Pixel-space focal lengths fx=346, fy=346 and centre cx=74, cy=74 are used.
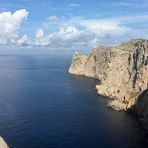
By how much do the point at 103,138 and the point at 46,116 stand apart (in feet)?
136

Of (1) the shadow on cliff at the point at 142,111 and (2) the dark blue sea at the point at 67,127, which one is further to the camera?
(1) the shadow on cliff at the point at 142,111

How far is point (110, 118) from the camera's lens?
177125mm

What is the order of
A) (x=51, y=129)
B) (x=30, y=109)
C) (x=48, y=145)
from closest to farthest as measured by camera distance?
(x=48, y=145), (x=51, y=129), (x=30, y=109)

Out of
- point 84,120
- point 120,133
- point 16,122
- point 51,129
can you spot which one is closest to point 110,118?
point 84,120

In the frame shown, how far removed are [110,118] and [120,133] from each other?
25.2 m

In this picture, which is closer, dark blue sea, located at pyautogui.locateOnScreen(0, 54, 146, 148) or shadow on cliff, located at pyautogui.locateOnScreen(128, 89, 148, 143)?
dark blue sea, located at pyautogui.locateOnScreen(0, 54, 146, 148)

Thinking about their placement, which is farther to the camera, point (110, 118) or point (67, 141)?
point (110, 118)

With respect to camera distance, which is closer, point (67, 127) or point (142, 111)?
point (67, 127)

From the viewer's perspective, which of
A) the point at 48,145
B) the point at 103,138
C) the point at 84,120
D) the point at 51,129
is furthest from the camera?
the point at 84,120

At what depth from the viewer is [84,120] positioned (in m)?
172

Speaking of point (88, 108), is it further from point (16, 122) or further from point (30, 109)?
point (16, 122)

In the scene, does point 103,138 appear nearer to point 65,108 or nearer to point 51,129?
point 51,129

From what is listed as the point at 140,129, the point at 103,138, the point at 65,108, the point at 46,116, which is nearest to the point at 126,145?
the point at 103,138

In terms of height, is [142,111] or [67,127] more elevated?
[142,111]
